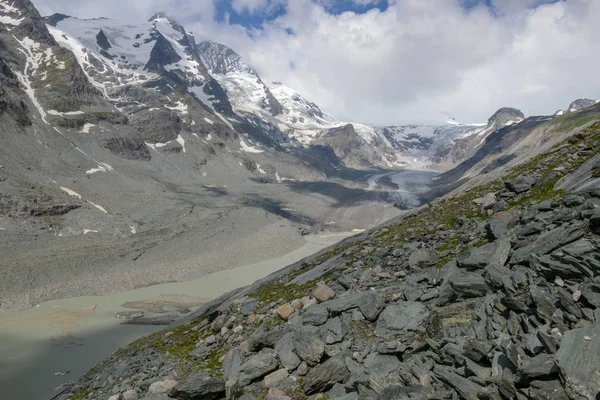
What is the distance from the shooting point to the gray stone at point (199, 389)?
1141 cm

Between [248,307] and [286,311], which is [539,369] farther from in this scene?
[248,307]

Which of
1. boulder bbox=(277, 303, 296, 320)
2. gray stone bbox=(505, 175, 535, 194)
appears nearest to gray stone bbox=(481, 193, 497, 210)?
gray stone bbox=(505, 175, 535, 194)

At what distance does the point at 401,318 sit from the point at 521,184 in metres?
14.7

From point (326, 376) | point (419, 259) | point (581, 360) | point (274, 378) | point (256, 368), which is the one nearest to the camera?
point (581, 360)

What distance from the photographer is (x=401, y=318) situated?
40.2 feet

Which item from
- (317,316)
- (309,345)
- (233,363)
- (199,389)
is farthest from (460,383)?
(233,363)

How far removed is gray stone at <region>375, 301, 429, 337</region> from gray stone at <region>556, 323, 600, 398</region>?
4433mm

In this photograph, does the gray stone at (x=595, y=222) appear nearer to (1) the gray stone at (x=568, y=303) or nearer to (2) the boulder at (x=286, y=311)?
(1) the gray stone at (x=568, y=303)

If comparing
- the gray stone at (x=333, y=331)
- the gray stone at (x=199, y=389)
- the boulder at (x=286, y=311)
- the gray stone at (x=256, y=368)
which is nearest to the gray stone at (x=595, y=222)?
the gray stone at (x=333, y=331)

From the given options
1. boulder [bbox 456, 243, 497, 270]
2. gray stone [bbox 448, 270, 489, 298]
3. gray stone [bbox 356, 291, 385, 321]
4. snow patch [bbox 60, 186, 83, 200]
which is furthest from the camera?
snow patch [bbox 60, 186, 83, 200]

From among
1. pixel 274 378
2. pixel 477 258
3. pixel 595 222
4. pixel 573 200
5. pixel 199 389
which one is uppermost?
pixel 573 200

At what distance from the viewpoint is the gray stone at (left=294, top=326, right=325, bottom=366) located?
11.3 metres

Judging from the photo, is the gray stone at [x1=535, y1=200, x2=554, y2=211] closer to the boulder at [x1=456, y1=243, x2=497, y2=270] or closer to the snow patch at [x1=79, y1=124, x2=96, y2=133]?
the boulder at [x1=456, y1=243, x2=497, y2=270]

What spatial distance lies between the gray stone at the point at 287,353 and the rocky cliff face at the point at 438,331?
5 centimetres
